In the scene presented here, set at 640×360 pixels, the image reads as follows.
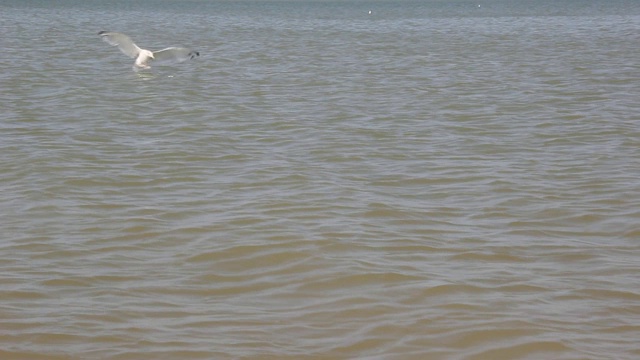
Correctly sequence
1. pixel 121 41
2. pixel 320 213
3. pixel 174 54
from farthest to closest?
pixel 121 41 < pixel 174 54 < pixel 320 213

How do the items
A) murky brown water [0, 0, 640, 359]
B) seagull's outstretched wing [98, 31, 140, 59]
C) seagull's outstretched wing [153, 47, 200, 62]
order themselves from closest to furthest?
murky brown water [0, 0, 640, 359]
seagull's outstretched wing [153, 47, 200, 62]
seagull's outstretched wing [98, 31, 140, 59]

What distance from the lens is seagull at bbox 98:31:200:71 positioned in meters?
12.1

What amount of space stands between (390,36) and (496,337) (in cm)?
1683

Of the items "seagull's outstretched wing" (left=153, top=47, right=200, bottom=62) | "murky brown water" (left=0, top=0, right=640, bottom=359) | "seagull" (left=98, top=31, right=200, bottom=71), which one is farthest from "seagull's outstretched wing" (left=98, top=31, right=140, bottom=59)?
"seagull's outstretched wing" (left=153, top=47, right=200, bottom=62)

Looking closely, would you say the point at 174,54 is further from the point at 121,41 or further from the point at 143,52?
the point at 143,52

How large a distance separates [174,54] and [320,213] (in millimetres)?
6140

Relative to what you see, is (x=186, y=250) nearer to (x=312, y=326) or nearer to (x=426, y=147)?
(x=312, y=326)

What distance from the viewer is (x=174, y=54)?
12242mm

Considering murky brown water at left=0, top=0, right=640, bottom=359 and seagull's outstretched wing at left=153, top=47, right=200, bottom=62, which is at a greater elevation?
seagull's outstretched wing at left=153, top=47, right=200, bottom=62

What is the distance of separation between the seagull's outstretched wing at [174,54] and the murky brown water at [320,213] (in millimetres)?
400

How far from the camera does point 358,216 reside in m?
6.45

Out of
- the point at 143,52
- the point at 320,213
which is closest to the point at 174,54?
the point at 143,52

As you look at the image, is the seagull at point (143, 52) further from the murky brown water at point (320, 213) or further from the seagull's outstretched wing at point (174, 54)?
the murky brown water at point (320, 213)

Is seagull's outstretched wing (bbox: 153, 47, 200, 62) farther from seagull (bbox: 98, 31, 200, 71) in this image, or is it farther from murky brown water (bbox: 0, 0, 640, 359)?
murky brown water (bbox: 0, 0, 640, 359)
